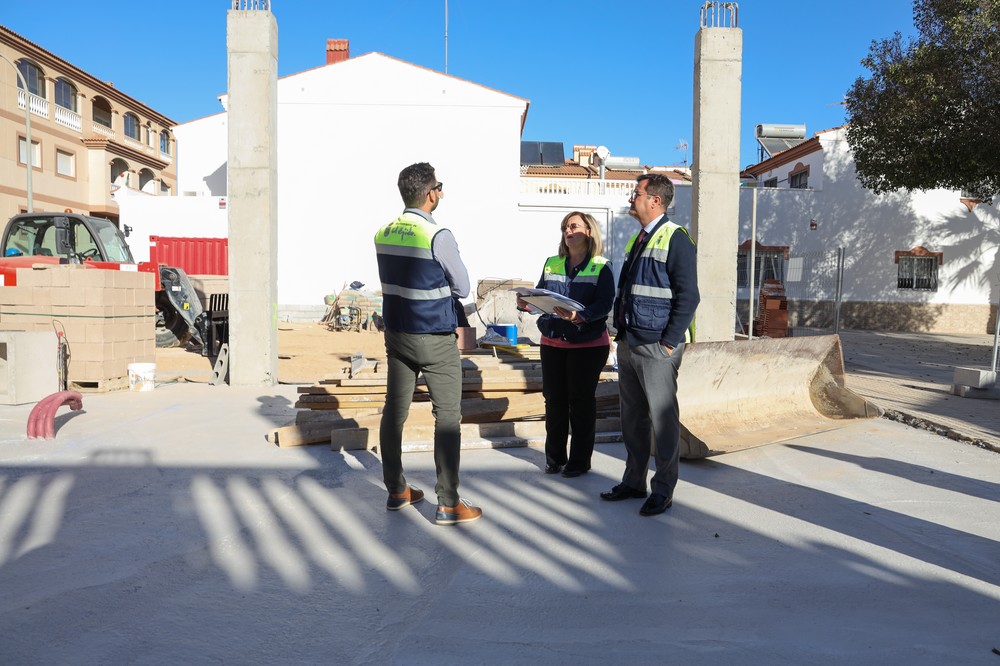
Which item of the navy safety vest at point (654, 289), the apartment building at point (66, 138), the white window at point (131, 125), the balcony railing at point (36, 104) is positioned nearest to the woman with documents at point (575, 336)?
the navy safety vest at point (654, 289)

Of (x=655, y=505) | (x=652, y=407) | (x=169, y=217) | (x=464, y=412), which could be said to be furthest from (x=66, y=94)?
(x=655, y=505)

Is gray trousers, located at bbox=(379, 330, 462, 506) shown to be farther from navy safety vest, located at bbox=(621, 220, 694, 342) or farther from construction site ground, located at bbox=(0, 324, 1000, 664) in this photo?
navy safety vest, located at bbox=(621, 220, 694, 342)

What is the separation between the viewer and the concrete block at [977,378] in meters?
8.73

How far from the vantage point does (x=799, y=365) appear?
261 inches

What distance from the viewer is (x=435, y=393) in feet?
13.1

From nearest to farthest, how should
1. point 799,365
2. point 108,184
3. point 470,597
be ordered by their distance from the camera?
point 470,597 < point 799,365 < point 108,184

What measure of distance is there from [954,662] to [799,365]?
435cm

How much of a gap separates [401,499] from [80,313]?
6313 millimetres

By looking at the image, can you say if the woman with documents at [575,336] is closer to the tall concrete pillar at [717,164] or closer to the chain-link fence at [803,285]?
the tall concrete pillar at [717,164]

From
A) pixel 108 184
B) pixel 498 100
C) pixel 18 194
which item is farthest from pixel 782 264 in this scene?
pixel 108 184

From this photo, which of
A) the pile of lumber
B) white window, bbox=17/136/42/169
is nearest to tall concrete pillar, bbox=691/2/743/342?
the pile of lumber

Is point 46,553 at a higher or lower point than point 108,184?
lower

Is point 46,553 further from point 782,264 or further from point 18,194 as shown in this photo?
point 18,194

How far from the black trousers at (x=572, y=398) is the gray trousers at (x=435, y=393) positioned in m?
1.06
